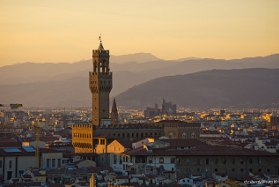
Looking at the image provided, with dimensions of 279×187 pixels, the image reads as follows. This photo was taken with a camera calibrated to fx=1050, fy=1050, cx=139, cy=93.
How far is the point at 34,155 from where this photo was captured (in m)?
69.1

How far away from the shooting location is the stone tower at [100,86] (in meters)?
86.9

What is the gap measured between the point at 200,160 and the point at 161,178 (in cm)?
1062

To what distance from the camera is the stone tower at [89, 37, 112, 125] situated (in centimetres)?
8694

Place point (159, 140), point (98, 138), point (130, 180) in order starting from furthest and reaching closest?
point (98, 138) < point (159, 140) < point (130, 180)

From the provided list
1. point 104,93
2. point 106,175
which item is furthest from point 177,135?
point 106,175

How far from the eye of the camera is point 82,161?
7031cm

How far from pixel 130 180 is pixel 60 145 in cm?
3075

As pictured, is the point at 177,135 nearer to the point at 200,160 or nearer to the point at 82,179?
the point at 200,160

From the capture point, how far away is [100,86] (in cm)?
8800

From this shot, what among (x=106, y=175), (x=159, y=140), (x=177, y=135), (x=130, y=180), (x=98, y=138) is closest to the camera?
(x=130, y=180)

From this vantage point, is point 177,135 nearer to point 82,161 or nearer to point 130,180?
point 82,161

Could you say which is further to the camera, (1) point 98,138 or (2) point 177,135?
(2) point 177,135

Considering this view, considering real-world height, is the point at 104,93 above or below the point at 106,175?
above

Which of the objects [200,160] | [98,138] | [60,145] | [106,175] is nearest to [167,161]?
[200,160]
